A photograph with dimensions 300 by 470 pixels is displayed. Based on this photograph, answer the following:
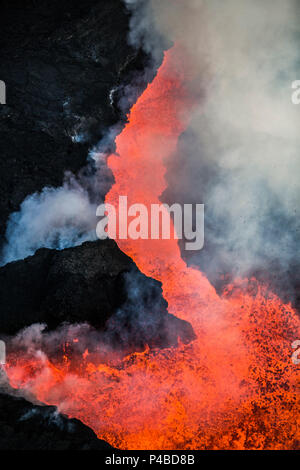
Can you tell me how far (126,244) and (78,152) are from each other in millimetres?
2040

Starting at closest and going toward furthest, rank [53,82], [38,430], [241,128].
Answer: [38,430] → [53,82] → [241,128]

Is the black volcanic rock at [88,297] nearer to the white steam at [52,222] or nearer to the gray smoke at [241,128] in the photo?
the white steam at [52,222]

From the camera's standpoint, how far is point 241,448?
5.30m

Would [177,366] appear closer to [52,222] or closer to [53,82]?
[52,222]

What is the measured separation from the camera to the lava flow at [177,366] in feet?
17.5

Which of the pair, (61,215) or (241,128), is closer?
(61,215)

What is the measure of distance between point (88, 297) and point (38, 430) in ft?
7.25

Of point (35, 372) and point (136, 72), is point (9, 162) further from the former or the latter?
point (35, 372)

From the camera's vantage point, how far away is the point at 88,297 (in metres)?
6.01

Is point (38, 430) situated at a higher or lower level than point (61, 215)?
lower

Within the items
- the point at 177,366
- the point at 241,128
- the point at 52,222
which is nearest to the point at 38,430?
the point at 177,366

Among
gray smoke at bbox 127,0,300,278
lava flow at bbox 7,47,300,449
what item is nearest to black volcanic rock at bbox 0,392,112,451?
lava flow at bbox 7,47,300,449

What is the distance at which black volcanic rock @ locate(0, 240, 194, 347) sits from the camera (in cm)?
592

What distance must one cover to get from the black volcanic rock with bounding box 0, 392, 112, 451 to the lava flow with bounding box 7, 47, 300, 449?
313mm
